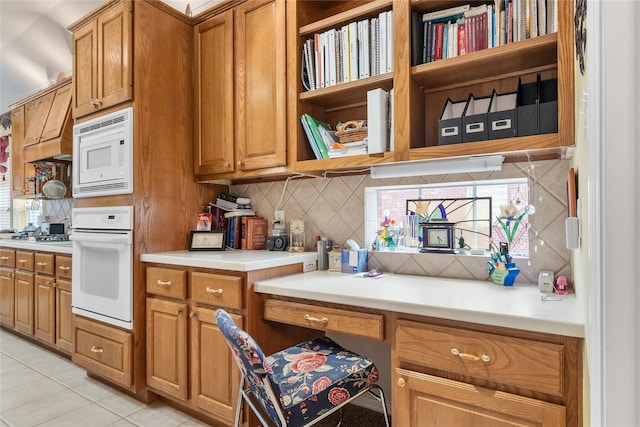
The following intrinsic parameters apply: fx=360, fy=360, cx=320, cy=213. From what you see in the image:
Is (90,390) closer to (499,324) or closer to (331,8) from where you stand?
(499,324)

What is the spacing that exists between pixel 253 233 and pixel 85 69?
163 centimetres

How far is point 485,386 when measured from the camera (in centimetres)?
118

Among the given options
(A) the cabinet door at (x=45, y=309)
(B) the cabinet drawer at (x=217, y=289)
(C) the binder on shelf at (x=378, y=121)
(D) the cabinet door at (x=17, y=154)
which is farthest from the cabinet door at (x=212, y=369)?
(D) the cabinet door at (x=17, y=154)

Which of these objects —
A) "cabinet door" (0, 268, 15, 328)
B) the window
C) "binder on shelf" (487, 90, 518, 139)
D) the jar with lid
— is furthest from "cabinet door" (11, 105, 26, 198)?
"binder on shelf" (487, 90, 518, 139)

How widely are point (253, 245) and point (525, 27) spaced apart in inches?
73.8

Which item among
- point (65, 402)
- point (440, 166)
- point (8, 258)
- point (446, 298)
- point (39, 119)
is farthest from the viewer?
point (39, 119)

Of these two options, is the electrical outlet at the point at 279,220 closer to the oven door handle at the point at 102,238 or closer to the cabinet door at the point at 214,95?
the cabinet door at the point at 214,95

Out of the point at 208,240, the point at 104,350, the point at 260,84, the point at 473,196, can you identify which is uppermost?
the point at 260,84

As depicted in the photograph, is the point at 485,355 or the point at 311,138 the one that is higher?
the point at 311,138

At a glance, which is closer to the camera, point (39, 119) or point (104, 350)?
point (104, 350)

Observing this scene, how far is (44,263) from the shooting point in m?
3.01

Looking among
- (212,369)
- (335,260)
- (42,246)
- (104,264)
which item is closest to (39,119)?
(42,246)

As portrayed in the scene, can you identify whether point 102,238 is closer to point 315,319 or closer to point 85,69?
point 85,69

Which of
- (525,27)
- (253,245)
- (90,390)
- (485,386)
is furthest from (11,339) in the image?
(525,27)
